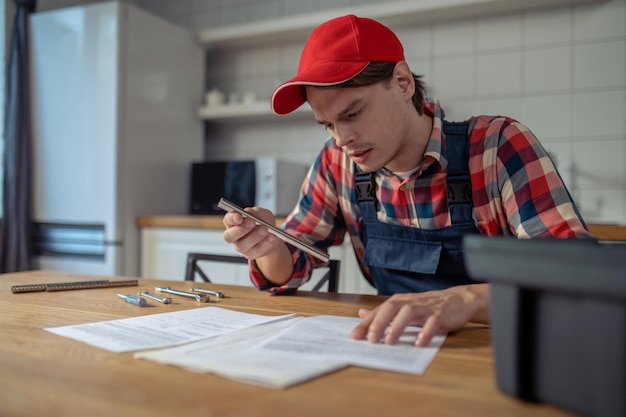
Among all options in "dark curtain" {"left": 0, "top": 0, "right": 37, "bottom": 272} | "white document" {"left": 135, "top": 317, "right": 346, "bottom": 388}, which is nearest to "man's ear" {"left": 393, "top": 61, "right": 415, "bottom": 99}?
"white document" {"left": 135, "top": 317, "right": 346, "bottom": 388}

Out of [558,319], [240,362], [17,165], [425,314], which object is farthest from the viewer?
[17,165]

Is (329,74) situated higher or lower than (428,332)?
higher

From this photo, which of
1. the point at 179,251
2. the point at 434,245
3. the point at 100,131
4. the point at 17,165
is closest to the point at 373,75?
the point at 434,245

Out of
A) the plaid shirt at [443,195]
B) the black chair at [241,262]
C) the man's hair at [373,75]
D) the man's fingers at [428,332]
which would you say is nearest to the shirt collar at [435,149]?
the plaid shirt at [443,195]

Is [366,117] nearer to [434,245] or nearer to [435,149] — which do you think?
[435,149]

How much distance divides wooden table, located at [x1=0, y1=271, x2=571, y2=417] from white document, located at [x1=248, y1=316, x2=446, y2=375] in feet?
0.06

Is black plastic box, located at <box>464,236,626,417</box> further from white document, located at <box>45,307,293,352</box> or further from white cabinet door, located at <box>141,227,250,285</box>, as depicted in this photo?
white cabinet door, located at <box>141,227,250,285</box>

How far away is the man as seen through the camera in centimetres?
109

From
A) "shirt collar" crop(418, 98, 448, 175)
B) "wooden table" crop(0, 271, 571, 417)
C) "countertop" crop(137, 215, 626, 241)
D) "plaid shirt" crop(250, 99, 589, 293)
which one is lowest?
"wooden table" crop(0, 271, 571, 417)

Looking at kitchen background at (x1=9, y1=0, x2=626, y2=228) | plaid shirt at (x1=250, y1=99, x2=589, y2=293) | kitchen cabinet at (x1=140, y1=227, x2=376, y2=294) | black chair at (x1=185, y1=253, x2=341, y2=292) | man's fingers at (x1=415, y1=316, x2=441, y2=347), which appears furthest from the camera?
kitchen background at (x1=9, y1=0, x2=626, y2=228)

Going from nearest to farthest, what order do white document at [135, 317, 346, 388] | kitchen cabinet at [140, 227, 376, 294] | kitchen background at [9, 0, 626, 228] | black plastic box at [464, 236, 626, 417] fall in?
black plastic box at [464, 236, 626, 417]
white document at [135, 317, 346, 388]
kitchen cabinet at [140, 227, 376, 294]
kitchen background at [9, 0, 626, 228]

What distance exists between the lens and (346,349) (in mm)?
665

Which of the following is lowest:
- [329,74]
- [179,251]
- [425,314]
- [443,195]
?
[179,251]

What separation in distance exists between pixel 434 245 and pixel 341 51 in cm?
45
